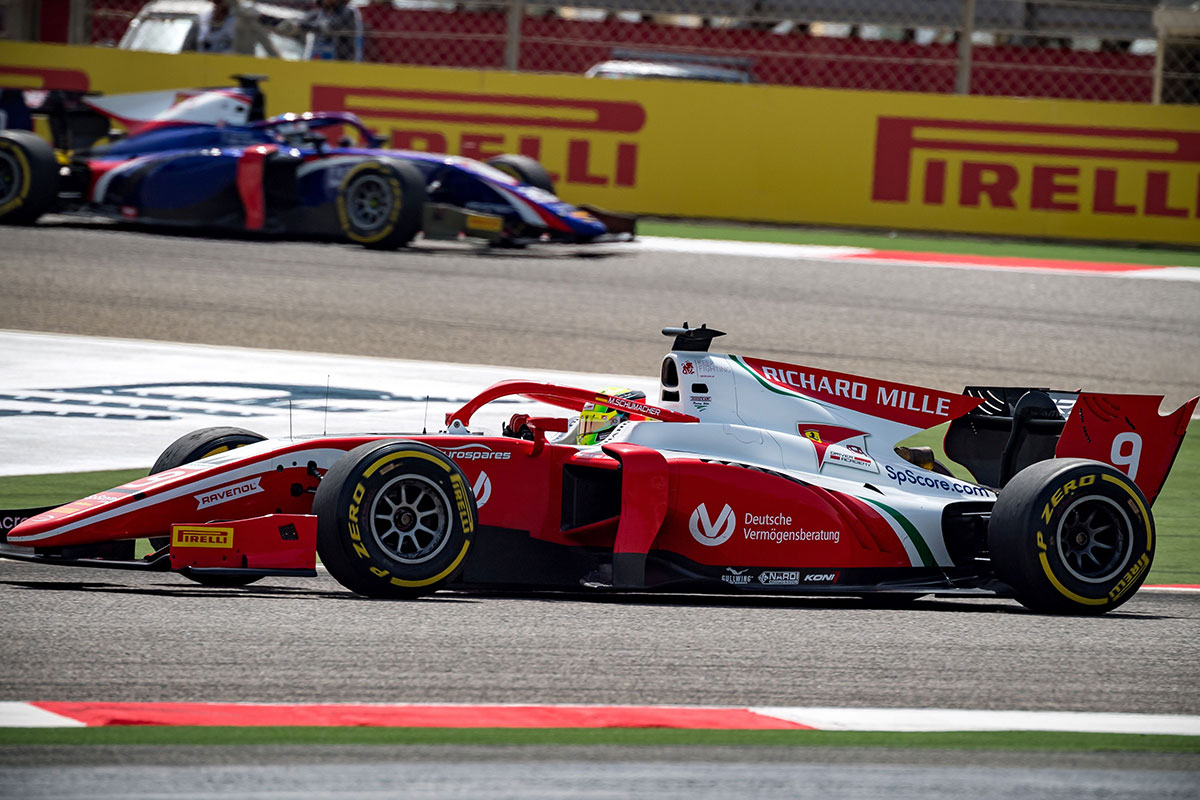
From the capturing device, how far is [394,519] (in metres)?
5.63

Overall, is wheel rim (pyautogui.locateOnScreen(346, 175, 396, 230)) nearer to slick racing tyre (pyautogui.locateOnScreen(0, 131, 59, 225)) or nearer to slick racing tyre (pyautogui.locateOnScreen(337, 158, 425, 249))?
slick racing tyre (pyautogui.locateOnScreen(337, 158, 425, 249))

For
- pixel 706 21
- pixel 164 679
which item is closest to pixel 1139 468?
pixel 164 679

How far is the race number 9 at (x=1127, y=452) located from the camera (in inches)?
265

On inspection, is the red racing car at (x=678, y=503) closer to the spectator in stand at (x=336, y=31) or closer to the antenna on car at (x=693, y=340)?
the antenna on car at (x=693, y=340)

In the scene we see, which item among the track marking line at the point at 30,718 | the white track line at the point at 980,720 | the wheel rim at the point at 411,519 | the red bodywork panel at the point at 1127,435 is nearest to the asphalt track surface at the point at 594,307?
the red bodywork panel at the point at 1127,435

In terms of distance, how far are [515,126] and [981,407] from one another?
13246 mm

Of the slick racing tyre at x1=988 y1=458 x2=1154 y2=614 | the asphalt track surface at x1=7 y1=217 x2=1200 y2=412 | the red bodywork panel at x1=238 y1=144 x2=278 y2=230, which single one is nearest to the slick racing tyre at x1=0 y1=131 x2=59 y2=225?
the asphalt track surface at x1=7 y1=217 x2=1200 y2=412

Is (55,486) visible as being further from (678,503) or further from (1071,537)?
(1071,537)

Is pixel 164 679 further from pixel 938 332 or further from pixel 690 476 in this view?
pixel 938 332

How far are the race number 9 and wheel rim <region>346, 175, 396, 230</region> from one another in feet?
32.2

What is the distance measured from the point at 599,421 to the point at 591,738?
2.35 metres

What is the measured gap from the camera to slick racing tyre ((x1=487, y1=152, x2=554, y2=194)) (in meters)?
17.0

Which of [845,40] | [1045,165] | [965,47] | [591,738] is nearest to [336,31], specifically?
[845,40]

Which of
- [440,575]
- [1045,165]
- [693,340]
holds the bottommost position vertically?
[440,575]
